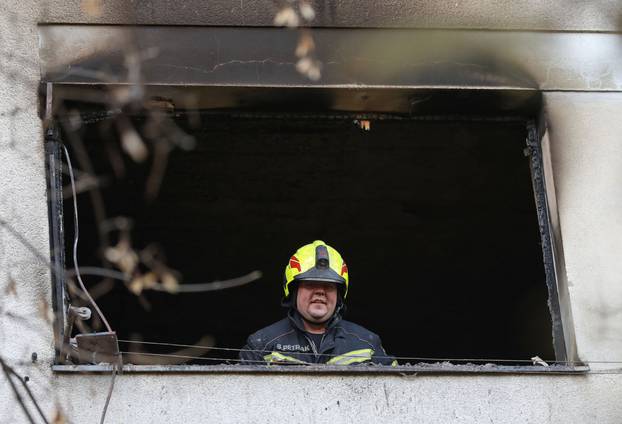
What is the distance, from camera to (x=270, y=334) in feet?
20.7

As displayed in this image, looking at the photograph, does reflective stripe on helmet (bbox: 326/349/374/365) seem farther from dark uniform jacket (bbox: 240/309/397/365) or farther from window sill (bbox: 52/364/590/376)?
window sill (bbox: 52/364/590/376)

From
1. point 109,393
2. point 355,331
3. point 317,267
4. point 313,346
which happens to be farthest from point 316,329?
point 109,393

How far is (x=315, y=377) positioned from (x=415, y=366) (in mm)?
519

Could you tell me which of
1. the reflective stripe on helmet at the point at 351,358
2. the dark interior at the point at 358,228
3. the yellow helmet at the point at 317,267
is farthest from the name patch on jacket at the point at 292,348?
the dark interior at the point at 358,228

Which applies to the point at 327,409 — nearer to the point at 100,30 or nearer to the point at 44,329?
the point at 44,329

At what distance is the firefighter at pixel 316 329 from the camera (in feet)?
20.3

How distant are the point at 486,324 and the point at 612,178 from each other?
18.0 ft

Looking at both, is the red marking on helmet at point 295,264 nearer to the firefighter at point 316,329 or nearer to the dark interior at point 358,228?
the firefighter at point 316,329

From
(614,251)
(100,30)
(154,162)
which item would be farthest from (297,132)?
(614,251)

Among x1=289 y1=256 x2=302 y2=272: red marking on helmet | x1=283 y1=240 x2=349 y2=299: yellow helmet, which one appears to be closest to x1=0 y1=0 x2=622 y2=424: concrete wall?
x1=283 y1=240 x2=349 y2=299: yellow helmet

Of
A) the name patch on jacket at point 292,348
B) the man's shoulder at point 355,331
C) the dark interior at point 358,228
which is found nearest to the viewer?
the name patch on jacket at point 292,348

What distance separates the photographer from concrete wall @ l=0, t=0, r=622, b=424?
217 inches

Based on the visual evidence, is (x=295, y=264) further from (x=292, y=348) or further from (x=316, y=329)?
(x=292, y=348)

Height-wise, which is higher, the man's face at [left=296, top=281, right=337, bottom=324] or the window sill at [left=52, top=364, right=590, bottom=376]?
the man's face at [left=296, top=281, right=337, bottom=324]
